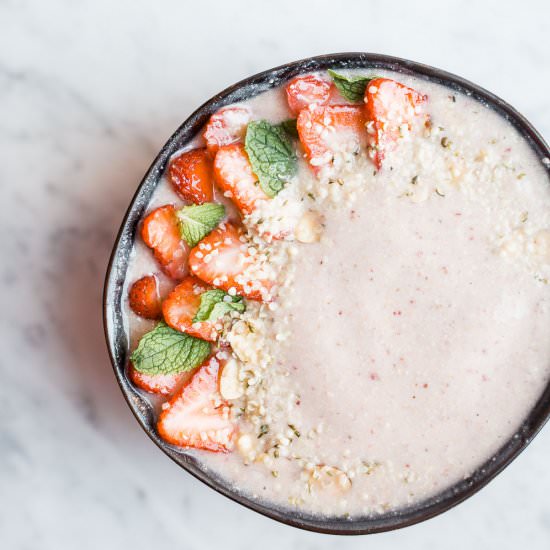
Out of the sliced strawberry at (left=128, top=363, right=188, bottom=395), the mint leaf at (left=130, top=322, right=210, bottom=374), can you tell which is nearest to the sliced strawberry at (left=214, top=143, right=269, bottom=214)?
the mint leaf at (left=130, top=322, right=210, bottom=374)

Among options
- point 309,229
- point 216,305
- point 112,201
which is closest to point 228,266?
point 216,305

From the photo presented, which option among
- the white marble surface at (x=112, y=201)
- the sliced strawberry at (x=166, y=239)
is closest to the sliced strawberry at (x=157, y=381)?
the sliced strawberry at (x=166, y=239)

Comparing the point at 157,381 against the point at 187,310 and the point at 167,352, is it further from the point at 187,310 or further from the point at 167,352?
the point at 187,310

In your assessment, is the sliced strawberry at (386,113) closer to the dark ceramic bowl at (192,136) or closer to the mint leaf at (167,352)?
the dark ceramic bowl at (192,136)

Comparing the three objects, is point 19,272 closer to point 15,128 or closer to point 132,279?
point 15,128

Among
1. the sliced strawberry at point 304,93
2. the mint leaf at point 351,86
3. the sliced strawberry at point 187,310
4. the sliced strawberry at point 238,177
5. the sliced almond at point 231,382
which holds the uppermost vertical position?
the mint leaf at point 351,86
